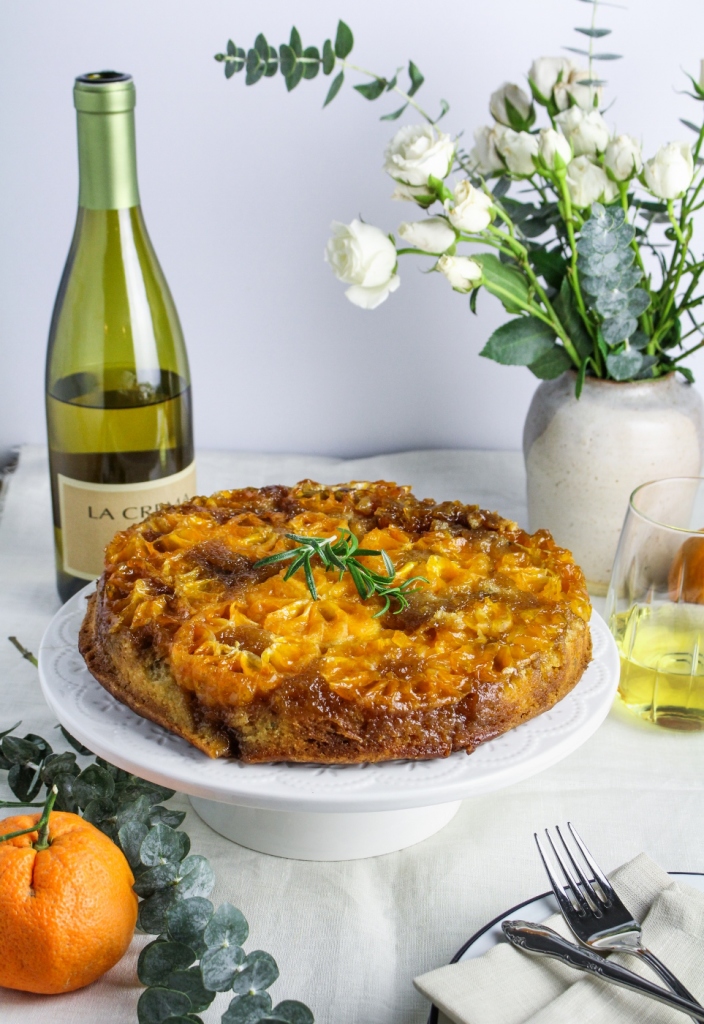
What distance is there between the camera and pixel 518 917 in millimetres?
965

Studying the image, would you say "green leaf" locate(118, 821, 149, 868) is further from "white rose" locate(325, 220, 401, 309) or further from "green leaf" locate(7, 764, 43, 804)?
"white rose" locate(325, 220, 401, 309)

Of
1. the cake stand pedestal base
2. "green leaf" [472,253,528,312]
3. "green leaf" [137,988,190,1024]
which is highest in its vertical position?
"green leaf" [472,253,528,312]

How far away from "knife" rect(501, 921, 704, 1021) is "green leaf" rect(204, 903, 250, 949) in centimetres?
23

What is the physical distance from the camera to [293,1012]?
84cm

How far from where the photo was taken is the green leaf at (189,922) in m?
0.93

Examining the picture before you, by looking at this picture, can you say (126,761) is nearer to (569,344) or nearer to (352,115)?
(569,344)

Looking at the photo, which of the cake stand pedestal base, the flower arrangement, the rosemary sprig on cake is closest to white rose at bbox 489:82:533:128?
the flower arrangement

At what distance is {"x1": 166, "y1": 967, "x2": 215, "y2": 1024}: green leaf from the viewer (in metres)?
0.88

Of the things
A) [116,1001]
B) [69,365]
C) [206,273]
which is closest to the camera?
[116,1001]

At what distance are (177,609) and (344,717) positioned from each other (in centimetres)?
22

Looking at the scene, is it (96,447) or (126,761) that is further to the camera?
(96,447)

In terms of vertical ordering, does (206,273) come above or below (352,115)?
below

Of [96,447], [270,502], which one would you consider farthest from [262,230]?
[270,502]

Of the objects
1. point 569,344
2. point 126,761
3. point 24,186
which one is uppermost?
point 24,186
